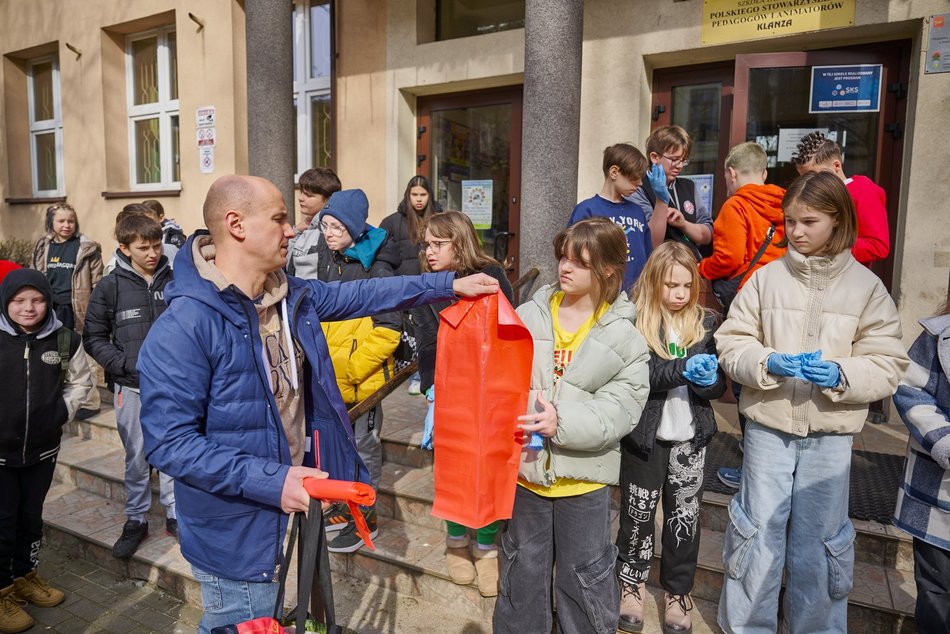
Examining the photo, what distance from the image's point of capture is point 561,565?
8.51 ft

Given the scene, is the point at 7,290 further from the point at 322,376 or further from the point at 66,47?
the point at 66,47

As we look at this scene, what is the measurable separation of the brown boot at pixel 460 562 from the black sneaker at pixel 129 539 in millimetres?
Result: 2068

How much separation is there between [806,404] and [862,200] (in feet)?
5.15

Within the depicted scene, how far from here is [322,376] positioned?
2.18 m

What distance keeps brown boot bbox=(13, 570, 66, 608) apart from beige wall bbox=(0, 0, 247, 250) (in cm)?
536

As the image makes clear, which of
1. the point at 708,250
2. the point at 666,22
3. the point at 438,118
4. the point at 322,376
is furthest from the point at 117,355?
the point at 666,22

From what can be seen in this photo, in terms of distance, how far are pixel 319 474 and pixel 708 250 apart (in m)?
3.32

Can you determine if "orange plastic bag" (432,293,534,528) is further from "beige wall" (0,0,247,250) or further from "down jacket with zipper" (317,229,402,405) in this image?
"beige wall" (0,0,247,250)

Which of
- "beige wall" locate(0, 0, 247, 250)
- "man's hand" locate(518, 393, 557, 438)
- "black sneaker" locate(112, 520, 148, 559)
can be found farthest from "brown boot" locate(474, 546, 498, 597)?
"beige wall" locate(0, 0, 247, 250)

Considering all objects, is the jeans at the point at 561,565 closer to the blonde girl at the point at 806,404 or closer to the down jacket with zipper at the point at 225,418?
the blonde girl at the point at 806,404

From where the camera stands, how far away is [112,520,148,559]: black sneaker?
157 inches

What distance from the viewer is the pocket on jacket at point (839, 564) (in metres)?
2.53

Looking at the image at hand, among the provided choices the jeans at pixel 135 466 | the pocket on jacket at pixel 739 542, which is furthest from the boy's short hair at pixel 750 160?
the jeans at pixel 135 466

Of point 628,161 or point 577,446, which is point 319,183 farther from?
point 577,446
